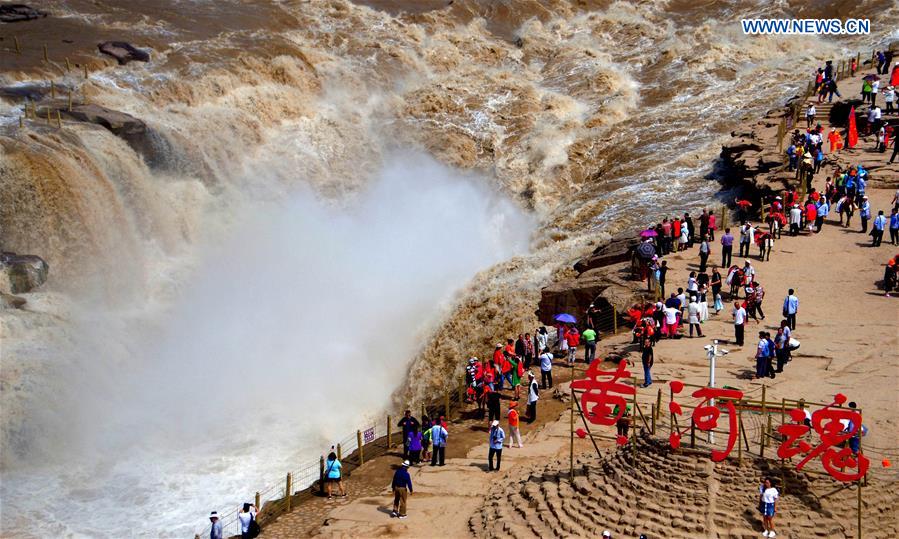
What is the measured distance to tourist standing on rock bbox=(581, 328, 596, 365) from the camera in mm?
23266

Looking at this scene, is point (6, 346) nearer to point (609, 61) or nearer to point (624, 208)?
point (624, 208)

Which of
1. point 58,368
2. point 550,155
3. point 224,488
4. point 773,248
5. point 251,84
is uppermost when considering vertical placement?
point 251,84

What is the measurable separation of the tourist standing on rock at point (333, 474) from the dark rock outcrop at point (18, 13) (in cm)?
3060

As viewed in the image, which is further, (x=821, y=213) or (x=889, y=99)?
(x=889, y=99)

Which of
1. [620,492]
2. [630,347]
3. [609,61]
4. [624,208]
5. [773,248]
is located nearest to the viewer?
[620,492]

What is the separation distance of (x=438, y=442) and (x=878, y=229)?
1417 cm

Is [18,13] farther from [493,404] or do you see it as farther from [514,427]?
[514,427]

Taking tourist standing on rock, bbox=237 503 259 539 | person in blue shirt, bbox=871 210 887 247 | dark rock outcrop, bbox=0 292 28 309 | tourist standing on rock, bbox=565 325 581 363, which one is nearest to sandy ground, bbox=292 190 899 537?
person in blue shirt, bbox=871 210 887 247

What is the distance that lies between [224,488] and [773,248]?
15.5 metres

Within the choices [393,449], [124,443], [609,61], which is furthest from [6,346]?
[609,61]

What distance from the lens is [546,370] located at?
22.7 metres

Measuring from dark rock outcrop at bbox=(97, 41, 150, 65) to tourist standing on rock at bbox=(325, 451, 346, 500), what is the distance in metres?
24.5

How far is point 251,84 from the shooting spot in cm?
4025

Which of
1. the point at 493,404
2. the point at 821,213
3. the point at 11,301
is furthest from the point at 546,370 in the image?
the point at 11,301
